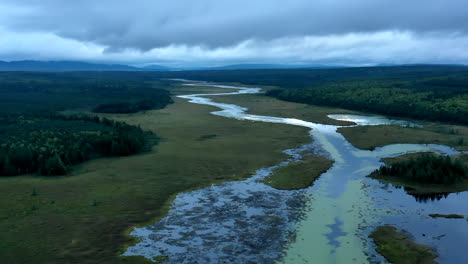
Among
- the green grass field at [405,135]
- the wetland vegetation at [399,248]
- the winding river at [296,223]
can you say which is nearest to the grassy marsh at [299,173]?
the winding river at [296,223]

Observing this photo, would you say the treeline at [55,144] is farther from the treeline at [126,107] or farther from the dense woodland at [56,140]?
the treeline at [126,107]

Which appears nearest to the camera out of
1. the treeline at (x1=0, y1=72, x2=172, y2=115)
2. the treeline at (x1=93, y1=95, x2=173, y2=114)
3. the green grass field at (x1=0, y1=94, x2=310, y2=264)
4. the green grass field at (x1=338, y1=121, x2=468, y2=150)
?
the green grass field at (x1=0, y1=94, x2=310, y2=264)

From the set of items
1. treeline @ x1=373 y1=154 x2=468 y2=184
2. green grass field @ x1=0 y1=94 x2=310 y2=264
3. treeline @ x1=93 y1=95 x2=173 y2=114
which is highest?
treeline @ x1=93 y1=95 x2=173 y2=114

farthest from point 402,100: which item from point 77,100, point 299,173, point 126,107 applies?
point 77,100

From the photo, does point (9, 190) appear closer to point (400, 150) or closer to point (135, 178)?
point (135, 178)

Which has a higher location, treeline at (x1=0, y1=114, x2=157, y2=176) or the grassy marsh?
treeline at (x1=0, y1=114, x2=157, y2=176)

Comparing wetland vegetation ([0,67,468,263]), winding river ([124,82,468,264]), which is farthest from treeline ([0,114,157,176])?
winding river ([124,82,468,264])

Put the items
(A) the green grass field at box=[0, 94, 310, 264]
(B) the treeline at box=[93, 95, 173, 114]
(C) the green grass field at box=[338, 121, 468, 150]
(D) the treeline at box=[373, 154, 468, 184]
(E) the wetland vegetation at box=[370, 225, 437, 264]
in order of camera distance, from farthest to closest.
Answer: (B) the treeline at box=[93, 95, 173, 114] → (C) the green grass field at box=[338, 121, 468, 150] → (D) the treeline at box=[373, 154, 468, 184] → (A) the green grass field at box=[0, 94, 310, 264] → (E) the wetland vegetation at box=[370, 225, 437, 264]

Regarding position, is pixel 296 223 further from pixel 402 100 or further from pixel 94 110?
pixel 94 110

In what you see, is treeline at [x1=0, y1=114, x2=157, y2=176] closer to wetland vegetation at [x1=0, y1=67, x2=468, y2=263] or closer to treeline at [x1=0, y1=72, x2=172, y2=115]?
wetland vegetation at [x1=0, y1=67, x2=468, y2=263]
